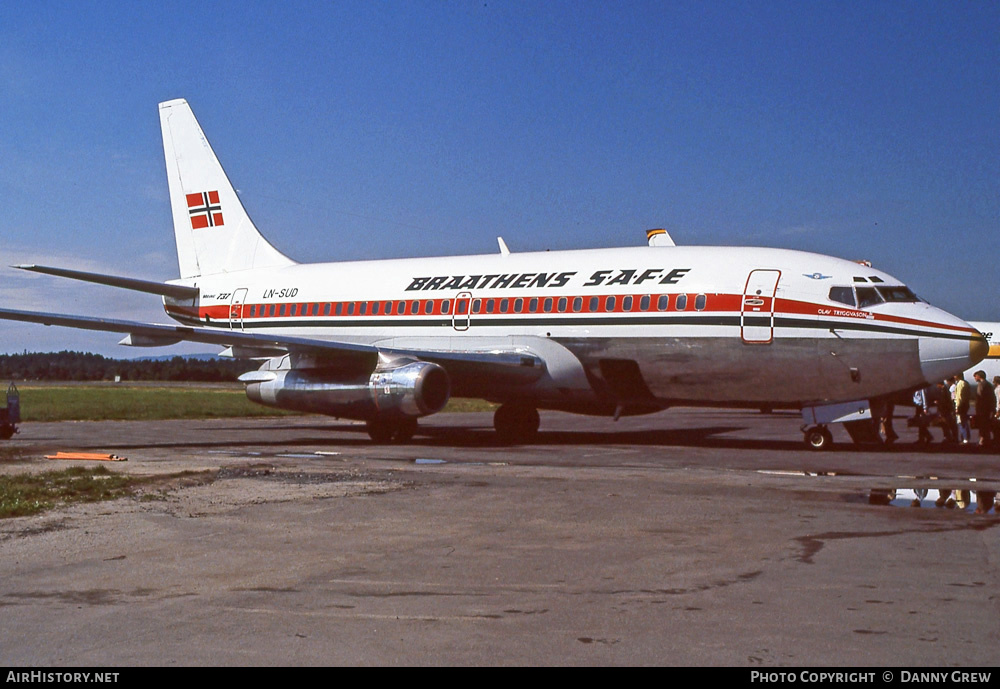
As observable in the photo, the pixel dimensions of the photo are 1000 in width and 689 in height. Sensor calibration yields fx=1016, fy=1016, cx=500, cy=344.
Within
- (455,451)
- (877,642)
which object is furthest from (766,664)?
(455,451)

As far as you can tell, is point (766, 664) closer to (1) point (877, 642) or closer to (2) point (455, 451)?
(1) point (877, 642)

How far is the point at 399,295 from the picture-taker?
23.2 meters

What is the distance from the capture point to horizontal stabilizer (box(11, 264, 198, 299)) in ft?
71.3

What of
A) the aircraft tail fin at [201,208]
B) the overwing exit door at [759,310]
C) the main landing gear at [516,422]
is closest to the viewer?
the overwing exit door at [759,310]

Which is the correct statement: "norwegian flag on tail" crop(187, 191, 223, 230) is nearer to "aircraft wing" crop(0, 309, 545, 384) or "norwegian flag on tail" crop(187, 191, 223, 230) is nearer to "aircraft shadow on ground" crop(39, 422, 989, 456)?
"aircraft shadow on ground" crop(39, 422, 989, 456)

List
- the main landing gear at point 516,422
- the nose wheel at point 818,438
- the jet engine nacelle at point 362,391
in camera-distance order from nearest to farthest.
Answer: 1. the nose wheel at point 818,438
2. the jet engine nacelle at point 362,391
3. the main landing gear at point 516,422

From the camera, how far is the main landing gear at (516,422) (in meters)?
22.6

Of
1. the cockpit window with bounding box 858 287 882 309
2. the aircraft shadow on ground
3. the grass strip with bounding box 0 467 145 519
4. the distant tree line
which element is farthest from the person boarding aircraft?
the distant tree line

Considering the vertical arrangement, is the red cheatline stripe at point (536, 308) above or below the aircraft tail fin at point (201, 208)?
below

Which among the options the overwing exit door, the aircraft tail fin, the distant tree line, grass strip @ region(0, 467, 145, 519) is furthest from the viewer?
the distant tree line

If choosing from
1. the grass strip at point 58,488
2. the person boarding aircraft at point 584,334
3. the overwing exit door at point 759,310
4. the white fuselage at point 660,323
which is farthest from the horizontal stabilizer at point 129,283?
the overwing exit door at point 759,310

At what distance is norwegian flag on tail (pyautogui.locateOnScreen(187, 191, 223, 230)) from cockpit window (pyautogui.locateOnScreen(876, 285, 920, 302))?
18385mm

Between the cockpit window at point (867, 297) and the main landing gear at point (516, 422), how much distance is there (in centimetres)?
772

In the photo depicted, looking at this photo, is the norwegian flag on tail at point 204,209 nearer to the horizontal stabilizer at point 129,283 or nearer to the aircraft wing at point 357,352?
the horizontal stabilizer at point 129,283
